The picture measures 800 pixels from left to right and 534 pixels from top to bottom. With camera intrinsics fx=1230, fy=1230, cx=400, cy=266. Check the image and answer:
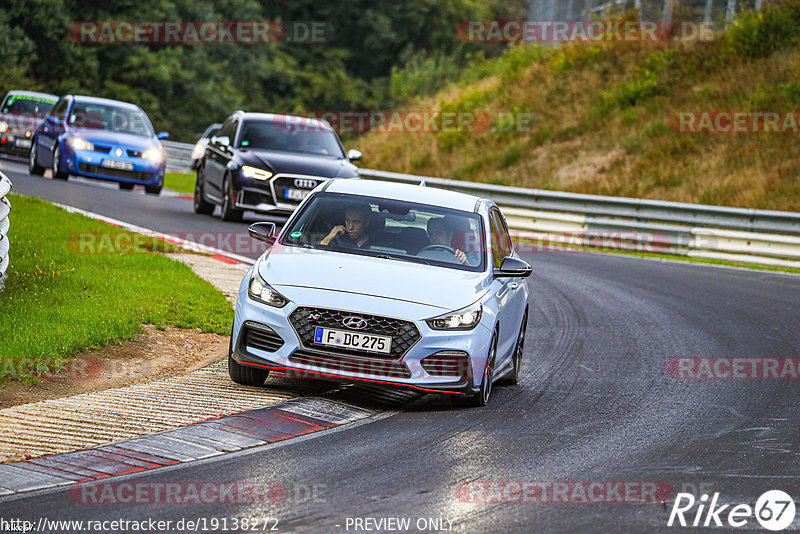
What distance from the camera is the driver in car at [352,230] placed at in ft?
32.4

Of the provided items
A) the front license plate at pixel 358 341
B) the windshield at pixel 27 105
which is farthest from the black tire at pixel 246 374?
the windshield at pixel 27 105

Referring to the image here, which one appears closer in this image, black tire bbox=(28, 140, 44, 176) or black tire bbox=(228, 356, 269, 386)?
black tire bbox=(228, 356, 269, 386)

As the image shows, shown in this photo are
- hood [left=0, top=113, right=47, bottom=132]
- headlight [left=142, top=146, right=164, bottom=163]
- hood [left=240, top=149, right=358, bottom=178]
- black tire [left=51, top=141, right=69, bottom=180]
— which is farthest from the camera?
hood [left=0, top=113, right=47, bottom=132]

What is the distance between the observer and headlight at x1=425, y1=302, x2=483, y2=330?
882 cm

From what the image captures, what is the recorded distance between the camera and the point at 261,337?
29.2 ft

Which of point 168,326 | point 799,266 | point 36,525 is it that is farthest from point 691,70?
point 36,525

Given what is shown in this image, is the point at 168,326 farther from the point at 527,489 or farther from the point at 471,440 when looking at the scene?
the point at 527,489
